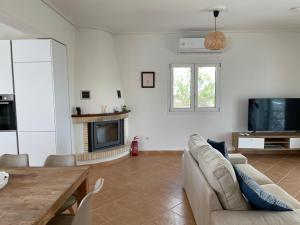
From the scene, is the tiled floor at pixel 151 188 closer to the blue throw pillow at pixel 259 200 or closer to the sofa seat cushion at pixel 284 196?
the sofa seat cushion at pixel 284 196

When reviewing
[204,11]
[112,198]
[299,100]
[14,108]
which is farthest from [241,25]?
[14,108]

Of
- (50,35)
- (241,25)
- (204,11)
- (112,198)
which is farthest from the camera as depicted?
(241,25)

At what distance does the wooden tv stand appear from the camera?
4.80 meters

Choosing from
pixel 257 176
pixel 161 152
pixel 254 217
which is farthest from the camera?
pixel 161 152

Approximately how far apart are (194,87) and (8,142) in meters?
3.60

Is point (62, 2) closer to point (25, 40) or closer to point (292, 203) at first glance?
point (25, 40)

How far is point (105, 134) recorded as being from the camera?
4797mm

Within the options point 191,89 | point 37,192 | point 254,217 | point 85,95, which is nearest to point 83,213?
point 37,192

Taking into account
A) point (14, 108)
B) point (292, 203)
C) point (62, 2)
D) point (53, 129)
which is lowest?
point (292, 203)

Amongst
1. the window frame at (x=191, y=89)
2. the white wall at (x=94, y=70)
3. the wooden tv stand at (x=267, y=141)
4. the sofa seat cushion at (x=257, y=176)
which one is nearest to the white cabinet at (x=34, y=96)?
the white wall at (x=94, y=70)

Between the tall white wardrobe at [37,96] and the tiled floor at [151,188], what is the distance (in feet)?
3.22

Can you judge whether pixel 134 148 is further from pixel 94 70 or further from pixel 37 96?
pixel 37 96

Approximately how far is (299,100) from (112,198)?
166 inches

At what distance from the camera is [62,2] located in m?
3.31
